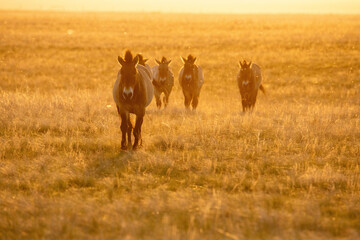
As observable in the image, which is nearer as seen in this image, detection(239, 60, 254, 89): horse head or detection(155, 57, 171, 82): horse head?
detection(239, 60, 254, 89): horse head

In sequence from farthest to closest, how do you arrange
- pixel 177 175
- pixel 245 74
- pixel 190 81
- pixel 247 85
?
pixel 190 81
pixel 247 85
pixel 245 74
pixel 177 175

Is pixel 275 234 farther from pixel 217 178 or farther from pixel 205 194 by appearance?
pixel 217 178

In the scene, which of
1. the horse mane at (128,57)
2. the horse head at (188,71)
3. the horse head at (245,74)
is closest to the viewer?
the horse mane at (128,57)

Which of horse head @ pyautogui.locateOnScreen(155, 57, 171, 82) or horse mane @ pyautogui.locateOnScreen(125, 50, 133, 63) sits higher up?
horse mane @ pyautogui.locateOnScreen(125, 50, 133, 63)

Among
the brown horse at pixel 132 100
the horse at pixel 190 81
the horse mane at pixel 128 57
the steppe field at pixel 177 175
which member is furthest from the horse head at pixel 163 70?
the horse mane at pixel 128 57

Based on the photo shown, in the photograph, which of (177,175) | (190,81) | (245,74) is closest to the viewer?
(177,175)

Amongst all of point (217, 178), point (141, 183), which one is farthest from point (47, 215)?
point (217, 178)

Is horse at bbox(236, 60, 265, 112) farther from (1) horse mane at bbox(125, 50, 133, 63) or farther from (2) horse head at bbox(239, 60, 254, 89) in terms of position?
(1) horse mane at bbox(125, 50, 133, 63)

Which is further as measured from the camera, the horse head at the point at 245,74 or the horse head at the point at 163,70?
the horse head at the point at 163,70

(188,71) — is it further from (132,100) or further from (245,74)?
(132,100)

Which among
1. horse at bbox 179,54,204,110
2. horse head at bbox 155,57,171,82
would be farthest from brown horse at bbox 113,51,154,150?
horse at bbox 179,54,204,110

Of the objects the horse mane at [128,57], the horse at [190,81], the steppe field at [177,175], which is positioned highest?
the horse mane at [128,57]

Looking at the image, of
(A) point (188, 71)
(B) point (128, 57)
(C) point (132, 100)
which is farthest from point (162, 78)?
(B) point (128, 57)

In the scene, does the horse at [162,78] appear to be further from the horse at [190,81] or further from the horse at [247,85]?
the horse at [247,85]
